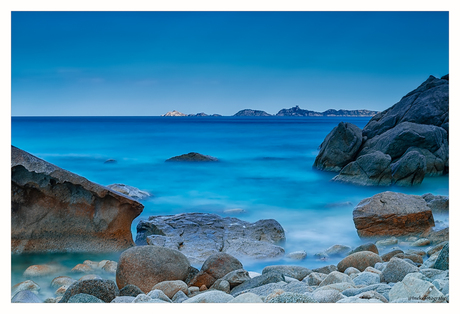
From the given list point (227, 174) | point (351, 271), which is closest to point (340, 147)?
point (227, 174)

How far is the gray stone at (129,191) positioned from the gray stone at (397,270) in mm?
5074

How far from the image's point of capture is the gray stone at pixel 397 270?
3.69 metres

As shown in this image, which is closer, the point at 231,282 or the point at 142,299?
the point at 142,299

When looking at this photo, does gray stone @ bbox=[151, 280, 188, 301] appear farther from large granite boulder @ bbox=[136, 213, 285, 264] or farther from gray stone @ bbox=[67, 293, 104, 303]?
large granite boulder @ bbox=[136, 213, 285, 264]

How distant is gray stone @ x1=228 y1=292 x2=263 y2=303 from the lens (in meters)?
3.15

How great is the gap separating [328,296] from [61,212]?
10.4 ft

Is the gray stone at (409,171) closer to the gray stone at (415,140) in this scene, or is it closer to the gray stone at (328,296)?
the gray stone at (415,140)

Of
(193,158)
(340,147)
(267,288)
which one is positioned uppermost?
(340,147)

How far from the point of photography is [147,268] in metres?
3.87

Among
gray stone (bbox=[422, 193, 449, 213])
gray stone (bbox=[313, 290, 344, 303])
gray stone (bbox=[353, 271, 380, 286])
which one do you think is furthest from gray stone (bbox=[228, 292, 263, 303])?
gray stone (bbox=[422, 193, 449, 213])

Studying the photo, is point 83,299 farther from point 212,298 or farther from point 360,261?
point 360,261

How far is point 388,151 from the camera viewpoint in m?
10.2
